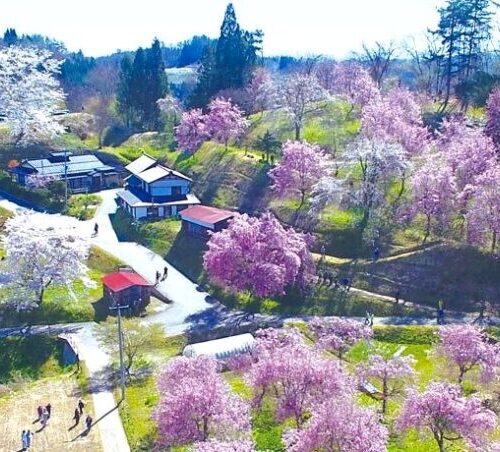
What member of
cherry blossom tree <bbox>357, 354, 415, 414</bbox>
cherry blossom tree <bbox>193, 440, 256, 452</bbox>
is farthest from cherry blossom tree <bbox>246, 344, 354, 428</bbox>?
cherry blossom tree <bbox>193, 440, 256, 452</bbox>

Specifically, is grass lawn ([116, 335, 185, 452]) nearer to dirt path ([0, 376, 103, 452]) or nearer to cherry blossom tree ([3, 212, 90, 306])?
dirt path ([0, 376, 103, 452])

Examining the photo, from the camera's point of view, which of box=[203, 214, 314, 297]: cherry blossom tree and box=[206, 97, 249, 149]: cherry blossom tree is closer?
box=[203, 214, 314, 297]: cherry blossom tree

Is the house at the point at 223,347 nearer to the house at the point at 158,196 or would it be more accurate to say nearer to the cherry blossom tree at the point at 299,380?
the cherry blossom tree at the point at 299,380

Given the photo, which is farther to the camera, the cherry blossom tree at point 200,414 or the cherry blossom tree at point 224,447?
the cherry blossom tree at point 200,414

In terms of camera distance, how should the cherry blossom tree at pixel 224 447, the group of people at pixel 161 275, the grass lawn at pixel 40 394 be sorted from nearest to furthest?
the cherry blossom tree at pixel 224 447
the grass lawn at pixel 40 394
the group of people at pixel 161 275

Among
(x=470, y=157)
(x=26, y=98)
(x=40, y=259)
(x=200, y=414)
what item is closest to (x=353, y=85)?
(x=470, y=157)

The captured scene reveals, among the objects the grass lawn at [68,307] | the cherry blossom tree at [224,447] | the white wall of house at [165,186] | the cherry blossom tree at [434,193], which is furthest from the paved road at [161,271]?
the cherry blossom tree at [224,447]
